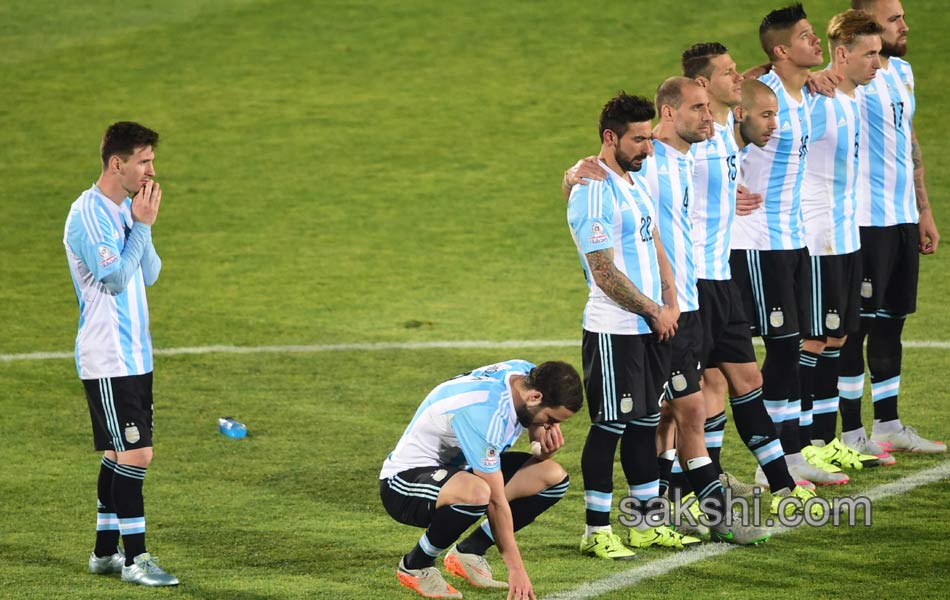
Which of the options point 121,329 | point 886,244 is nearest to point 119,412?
point 121,329

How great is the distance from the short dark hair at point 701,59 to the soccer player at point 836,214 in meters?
0.86

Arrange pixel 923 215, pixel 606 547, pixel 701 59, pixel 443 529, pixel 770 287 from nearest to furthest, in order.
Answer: pixel 443 529 < pixel 606 547 < pixel 701 59 < pixel 770 287 < pixel 923 215

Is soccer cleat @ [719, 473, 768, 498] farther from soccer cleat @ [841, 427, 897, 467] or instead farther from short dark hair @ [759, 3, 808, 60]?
short dark hair @ [759, 3, 808, 60]

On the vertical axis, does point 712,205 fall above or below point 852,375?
above

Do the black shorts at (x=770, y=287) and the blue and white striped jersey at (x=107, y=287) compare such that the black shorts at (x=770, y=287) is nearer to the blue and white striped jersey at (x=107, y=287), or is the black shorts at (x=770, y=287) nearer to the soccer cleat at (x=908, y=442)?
the soccer cleat at (x=908, y=442)

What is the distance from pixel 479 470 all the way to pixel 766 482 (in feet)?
7.99

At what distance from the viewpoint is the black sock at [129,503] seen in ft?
22.5

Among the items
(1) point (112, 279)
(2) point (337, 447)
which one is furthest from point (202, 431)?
(1) point (112, 279)

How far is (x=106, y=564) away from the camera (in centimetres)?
706

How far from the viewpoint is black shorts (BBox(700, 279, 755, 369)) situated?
7652 millimetres

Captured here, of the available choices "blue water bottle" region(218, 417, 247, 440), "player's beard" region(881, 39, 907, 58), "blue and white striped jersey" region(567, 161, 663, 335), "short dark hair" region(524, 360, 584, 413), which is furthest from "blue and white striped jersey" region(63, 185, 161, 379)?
"player's beard" region(881, 39, 907, 58)

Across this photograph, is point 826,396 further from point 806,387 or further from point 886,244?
point 886,244

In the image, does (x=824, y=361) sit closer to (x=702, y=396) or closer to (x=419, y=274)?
(x=702, y=396)

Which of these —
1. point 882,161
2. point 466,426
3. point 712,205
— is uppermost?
point 882,161
